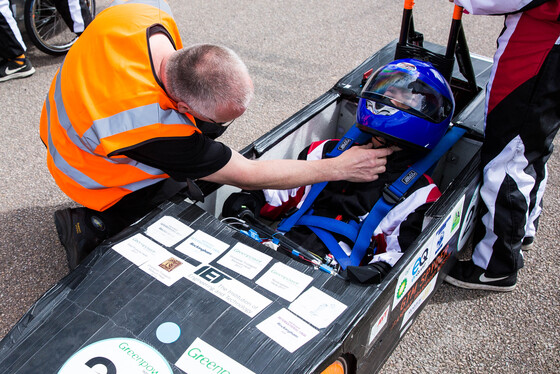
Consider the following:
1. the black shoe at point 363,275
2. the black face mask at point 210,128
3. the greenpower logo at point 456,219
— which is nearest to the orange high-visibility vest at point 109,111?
the black face mask at point 210,128

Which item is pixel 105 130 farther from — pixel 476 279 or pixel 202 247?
pixel 476 279

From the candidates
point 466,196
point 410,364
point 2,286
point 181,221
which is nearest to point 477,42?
point 466,196

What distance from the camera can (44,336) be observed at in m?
1.63

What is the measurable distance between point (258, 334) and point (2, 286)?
1878 mm

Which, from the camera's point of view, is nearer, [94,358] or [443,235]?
[94,358]

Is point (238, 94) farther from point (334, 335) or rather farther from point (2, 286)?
point (2, 286)

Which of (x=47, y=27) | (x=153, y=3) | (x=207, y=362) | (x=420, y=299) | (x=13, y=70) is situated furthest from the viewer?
(x=47, y=27)

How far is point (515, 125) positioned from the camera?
2.23 m

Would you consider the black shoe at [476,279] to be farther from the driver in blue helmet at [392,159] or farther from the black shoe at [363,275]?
the black shoe at [363,275]

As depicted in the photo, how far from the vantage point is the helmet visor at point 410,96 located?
2.32 meters

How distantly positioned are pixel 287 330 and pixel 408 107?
1.22 meters

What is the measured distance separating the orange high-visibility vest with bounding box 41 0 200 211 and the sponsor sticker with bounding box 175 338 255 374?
832 millimetres

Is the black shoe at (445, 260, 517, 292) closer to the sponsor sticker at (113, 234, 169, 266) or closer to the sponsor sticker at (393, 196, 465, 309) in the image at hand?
the sponsor sticker at (393, 196, 465, 309)

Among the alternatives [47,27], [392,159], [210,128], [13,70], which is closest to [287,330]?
[392,159]
